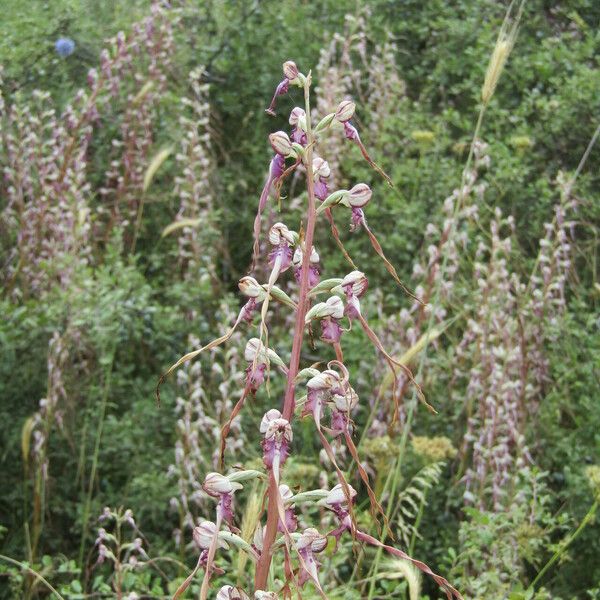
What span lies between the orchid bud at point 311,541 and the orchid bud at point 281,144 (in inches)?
22.7

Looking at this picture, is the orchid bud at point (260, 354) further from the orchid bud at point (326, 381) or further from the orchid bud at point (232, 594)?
the orchid bud at point (232, 594)

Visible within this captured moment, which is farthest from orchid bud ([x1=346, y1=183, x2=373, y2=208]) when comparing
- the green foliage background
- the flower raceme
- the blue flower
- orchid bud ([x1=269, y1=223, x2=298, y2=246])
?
the blue flower

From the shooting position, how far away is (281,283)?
505 cm

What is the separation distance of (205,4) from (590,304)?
117 inches

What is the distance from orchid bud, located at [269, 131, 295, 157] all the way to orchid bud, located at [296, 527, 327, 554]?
576 mm

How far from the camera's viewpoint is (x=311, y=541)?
1612 mm

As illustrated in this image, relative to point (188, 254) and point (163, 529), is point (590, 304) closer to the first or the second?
point (188, 254)

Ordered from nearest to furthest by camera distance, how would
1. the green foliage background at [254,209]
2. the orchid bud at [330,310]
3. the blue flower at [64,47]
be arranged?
the orchid bud at [330,310] → the green foliage background at [254,209] → the blue flower at [64,47]

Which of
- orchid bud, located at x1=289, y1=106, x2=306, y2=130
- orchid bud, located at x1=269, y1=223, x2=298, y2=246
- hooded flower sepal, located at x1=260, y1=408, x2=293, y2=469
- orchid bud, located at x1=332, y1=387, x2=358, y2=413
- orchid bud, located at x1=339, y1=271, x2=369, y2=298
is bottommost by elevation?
hooded flower sepal, located at x1=260, y1=408, x2=293, y2=469

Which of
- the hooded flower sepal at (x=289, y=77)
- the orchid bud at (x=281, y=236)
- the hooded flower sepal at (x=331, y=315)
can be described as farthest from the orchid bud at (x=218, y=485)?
the hooded flower sepal at (x=289, y=77)

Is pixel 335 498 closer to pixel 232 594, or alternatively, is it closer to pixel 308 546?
pixel 308 546

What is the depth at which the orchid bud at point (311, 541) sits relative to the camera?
1605 millimetres

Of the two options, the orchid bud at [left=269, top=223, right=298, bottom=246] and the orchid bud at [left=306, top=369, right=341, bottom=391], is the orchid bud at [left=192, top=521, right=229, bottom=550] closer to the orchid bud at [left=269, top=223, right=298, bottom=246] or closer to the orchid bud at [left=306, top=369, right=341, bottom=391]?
the orchid bud at [left=306, top=369, right=341, bottom=391]

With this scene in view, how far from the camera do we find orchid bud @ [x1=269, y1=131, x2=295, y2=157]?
63.1 inches
